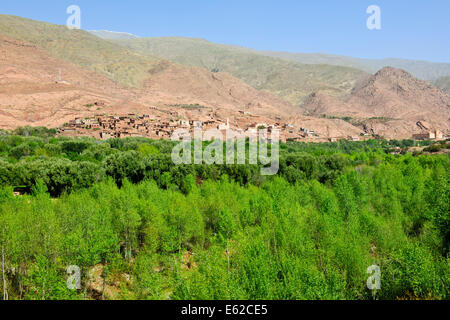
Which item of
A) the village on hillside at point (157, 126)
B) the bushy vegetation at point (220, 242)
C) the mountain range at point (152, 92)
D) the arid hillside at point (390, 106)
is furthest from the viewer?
the arid hillside at point (390, 106)

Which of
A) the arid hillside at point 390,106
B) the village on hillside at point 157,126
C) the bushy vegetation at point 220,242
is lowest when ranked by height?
the bushy vegetation at point 220,242

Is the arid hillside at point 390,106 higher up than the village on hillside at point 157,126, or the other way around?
the arid hillside at point 390,106

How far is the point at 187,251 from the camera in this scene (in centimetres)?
1964

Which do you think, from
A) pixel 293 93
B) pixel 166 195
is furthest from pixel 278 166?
pixel 293 93

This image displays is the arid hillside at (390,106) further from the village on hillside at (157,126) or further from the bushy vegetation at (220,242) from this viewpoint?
the bushy vegetation at (220,242)

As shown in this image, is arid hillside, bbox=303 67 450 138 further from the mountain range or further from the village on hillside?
the village on hillside

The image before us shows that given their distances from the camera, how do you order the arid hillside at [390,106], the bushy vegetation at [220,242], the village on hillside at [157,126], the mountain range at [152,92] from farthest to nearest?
the arid hillside at [390,106] < the mountain range at [152,92] < the village on hillside at [157,126] < the bushy vegetation at [220,242]

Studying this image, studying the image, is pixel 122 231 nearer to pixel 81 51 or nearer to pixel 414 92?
pixel 81 51

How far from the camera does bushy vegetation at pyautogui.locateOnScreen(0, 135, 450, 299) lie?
10.6 meters

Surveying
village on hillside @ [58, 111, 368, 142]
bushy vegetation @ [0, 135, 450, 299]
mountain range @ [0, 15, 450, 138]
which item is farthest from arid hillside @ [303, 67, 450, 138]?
bushy vegetation @ [0, 135, 450, 299]

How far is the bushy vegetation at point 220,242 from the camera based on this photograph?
1055 centimetres

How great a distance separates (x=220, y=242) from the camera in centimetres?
1661

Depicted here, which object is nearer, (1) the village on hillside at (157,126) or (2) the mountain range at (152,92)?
(1) the village on hillside at (157,126)

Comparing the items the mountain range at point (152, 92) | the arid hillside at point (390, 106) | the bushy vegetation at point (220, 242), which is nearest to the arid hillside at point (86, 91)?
the mountain range at point (152, 92)
